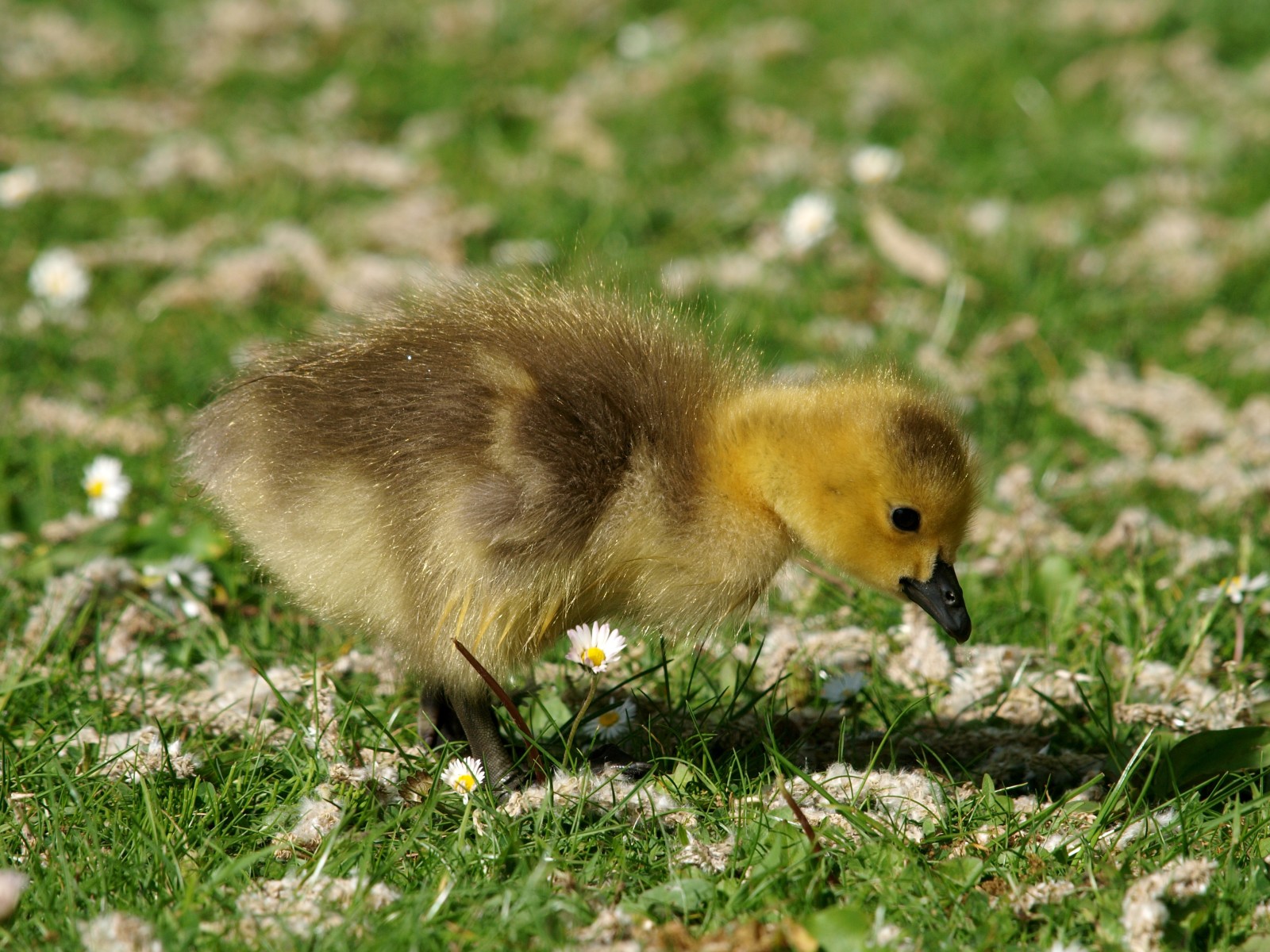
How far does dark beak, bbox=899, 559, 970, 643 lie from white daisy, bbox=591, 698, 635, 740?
68 cm

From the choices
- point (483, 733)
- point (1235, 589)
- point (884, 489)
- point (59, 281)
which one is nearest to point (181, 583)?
point (483, 733)

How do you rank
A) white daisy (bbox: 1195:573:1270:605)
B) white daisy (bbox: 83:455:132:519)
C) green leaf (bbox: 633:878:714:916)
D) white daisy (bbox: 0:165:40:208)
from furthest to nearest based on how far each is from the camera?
white daisy (bbox: 0:165:40:208), white daisy (bbox: 83:455:132:519), white daisy (bbox: 1195:573:1270:605), green leaf (bbox: 633:878:714:916)

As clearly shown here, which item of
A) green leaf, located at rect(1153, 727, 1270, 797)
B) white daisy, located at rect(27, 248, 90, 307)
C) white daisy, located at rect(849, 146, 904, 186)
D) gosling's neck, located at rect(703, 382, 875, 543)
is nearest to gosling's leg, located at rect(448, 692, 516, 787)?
gosling's neck, located at rect(703, 382, 875, 543)

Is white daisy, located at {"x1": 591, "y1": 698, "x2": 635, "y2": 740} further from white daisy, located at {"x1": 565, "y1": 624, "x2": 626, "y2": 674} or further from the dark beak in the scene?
the dark beak

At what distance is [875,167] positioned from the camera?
20.5ft

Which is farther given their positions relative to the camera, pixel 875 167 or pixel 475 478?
pixel 875 167

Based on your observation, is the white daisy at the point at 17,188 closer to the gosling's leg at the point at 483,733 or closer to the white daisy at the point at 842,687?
the gosling's leg at the point at 483,733

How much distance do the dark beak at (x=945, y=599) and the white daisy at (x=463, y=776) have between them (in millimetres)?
942

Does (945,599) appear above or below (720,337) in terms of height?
below

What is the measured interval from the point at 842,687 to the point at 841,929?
0.94m

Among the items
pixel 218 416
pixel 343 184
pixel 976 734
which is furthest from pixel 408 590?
pixel 343 184

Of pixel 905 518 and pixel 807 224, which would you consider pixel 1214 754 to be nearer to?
pixel 905 518

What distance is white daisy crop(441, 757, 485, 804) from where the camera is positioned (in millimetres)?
2758

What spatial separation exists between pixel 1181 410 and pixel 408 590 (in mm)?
3052
